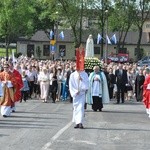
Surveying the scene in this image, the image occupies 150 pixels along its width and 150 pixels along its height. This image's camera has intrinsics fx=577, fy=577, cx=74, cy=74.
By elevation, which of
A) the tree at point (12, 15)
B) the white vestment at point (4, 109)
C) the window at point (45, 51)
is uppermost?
the tree at point (12, 15)

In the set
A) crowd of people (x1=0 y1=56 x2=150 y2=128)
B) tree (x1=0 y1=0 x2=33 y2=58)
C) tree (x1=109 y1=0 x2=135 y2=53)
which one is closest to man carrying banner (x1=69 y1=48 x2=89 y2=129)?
crowd of people (x1=0 y1=56 x2=150 y2=128)

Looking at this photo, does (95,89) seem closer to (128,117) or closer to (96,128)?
(128,117)

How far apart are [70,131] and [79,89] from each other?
1489 mm

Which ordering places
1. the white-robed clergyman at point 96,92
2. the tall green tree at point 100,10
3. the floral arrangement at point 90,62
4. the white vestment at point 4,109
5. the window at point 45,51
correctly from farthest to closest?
the window at point 45,51 → the tall green tree at point 100,10 → the floral arrangement at point 90,62 → the white-robed clergyman at point 96,92 → the white vestment at point 4,109

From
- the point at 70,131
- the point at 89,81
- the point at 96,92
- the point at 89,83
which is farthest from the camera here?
the point at 96,92

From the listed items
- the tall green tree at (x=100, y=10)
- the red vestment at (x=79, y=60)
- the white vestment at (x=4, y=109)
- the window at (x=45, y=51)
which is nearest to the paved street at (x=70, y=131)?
the white vestment at (x=4, y=109)

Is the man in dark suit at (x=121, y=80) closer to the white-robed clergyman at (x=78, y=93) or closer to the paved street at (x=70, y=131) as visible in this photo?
the paved street at (x=70, y=131)

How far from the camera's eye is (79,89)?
54.5ft

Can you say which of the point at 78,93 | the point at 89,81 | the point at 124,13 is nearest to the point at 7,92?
the point at 89,81

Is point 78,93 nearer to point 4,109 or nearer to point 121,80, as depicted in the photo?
point 4,109

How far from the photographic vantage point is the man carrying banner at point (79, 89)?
1644 centimetres

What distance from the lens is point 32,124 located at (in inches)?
682

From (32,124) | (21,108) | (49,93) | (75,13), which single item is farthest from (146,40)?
(32,124)

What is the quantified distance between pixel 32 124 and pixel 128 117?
4489mm
